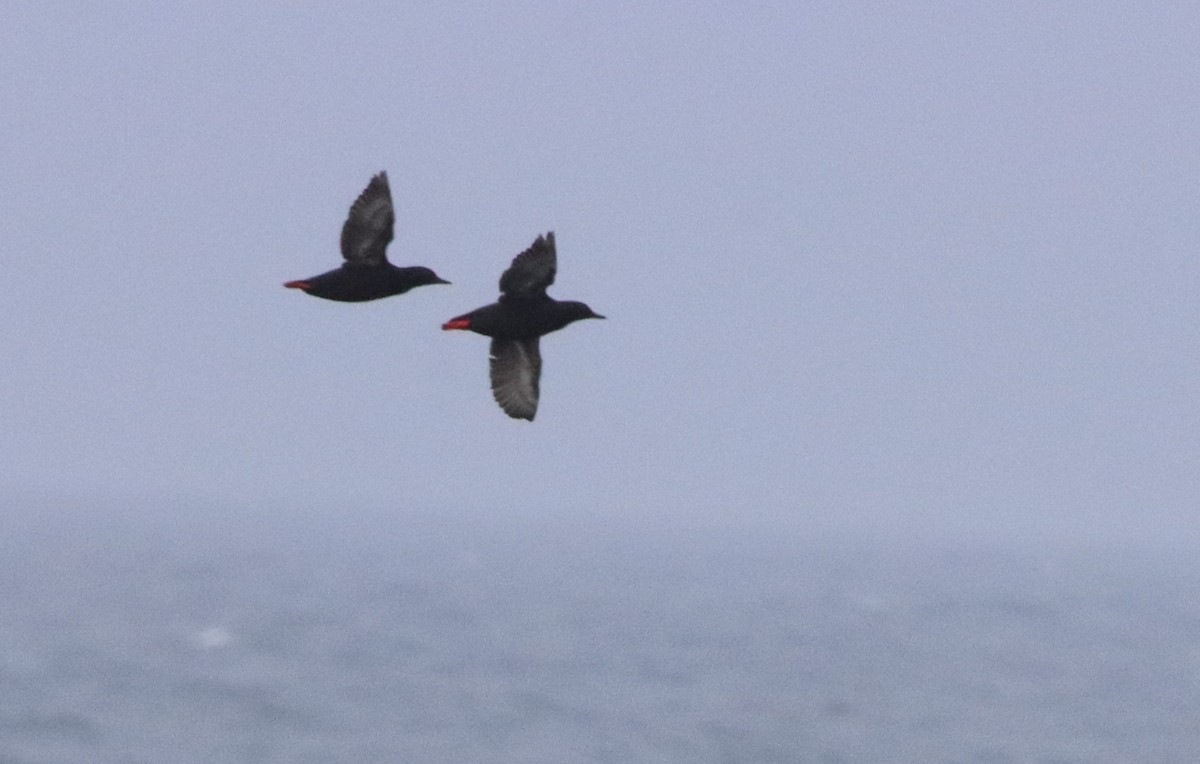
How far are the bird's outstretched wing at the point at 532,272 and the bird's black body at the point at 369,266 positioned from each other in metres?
0.59

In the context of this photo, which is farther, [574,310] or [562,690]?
[562,690]

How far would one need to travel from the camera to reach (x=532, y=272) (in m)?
13.0

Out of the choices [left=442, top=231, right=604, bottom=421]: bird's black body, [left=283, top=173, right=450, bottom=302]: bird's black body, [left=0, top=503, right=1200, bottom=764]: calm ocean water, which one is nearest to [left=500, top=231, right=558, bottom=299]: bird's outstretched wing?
[left=442, top=231, right=604, bottom=421]: bird's black body

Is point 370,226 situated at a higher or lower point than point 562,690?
higher

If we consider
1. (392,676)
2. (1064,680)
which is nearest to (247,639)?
(392,676)

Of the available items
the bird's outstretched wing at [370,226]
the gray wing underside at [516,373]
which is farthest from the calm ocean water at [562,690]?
the gray wing underside at [516,373]

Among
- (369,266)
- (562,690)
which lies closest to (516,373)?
(369,266)

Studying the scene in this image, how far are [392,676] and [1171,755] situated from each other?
55696mm

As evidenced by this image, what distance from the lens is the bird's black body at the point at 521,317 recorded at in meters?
12.8

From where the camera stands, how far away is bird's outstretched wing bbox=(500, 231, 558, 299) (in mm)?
12938

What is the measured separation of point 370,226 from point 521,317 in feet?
3.76

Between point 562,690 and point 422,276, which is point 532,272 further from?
point 562,690

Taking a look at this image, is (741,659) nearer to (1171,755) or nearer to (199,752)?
(1171,755)

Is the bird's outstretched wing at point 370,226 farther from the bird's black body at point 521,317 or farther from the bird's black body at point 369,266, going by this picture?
the bird's black body at point 521,317
